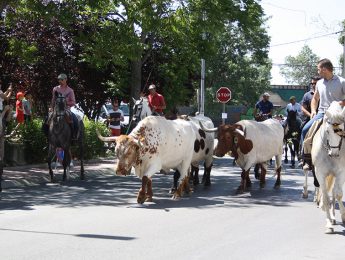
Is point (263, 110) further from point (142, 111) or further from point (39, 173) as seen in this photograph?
point (39, 173)

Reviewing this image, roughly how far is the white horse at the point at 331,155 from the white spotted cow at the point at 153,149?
346 centimetres

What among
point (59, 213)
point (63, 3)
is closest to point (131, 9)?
point (63, 3)

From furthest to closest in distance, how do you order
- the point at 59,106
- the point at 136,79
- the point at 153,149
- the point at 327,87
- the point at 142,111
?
the point at 136,79 < the point at 142,111 < the point at 59,106 < the point at 153,149 < the point at 327,87

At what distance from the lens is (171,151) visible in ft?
41.0

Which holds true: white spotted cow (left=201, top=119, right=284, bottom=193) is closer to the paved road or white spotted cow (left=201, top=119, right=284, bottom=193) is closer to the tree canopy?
the paved road

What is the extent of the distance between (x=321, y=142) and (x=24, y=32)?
15557mm

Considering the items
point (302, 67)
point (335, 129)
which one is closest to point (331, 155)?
point (335, 129)

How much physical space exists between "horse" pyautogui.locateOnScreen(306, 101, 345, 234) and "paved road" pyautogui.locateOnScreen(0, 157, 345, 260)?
45cm

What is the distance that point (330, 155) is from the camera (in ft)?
29.9

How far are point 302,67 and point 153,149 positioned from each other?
394 ft

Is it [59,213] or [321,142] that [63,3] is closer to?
[59,213]

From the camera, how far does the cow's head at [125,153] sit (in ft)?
37.2

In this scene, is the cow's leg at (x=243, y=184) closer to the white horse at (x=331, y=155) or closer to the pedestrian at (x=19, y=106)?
the white horse at (x=331, y=155)

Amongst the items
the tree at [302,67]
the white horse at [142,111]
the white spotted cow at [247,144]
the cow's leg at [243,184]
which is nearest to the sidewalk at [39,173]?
the white horse at [142,111]
